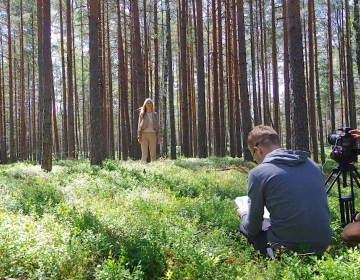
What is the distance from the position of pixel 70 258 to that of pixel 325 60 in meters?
32.2

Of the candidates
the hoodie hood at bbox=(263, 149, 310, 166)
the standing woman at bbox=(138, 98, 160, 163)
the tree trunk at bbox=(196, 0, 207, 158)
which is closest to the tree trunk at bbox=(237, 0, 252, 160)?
the tree trunk at bbox=(196, 0, 207, 158)

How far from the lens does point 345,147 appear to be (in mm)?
4453

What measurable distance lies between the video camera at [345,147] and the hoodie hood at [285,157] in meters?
1.42

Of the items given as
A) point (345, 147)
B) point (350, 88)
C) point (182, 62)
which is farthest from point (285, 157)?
point (350, 88)

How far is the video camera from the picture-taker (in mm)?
4418

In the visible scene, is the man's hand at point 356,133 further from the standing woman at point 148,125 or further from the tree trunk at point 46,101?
the tree trunk at point 46,101

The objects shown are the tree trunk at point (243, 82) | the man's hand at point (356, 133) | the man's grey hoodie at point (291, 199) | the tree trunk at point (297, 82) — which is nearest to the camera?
the man's grey hoodie at point (291, 199)

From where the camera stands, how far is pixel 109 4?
904 inches

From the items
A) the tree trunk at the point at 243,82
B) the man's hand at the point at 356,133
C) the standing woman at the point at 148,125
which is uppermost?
the tree trunk at the point at 243,82

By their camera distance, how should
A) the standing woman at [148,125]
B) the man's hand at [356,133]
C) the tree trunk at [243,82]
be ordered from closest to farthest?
the man's hand at [356,133], the standing woman at [148,125], the tree trunk at [243,82]

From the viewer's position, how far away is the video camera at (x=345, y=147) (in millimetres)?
4418

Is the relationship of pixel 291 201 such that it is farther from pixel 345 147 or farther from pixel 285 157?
pixel 345 147

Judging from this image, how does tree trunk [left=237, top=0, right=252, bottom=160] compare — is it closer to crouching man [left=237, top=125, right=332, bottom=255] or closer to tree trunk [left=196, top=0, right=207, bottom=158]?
tree trunk [left=196, top=0, right=207, bottom=158]

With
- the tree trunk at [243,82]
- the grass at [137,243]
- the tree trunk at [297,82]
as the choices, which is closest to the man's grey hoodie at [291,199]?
the grass at [137,243]
